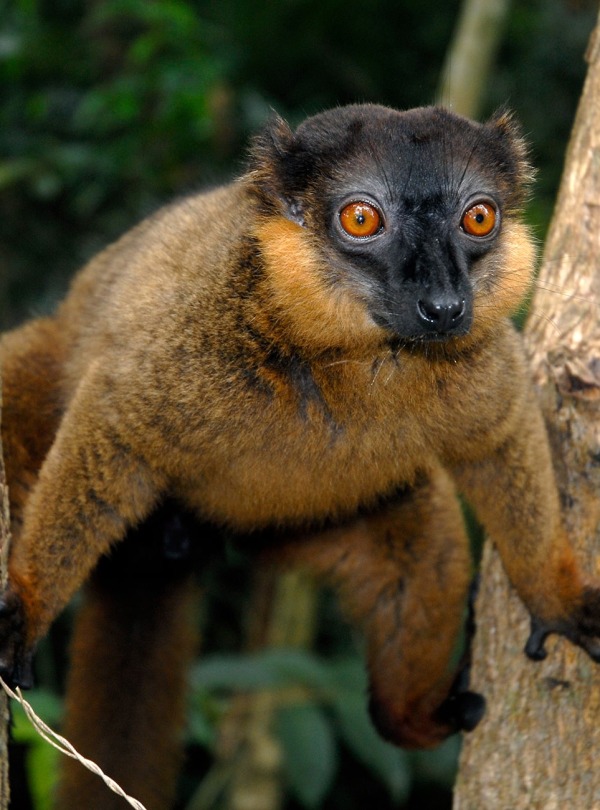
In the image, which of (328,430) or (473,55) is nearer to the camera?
(328,430)

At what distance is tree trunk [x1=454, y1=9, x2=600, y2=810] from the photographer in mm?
3135

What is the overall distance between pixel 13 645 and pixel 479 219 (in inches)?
72.1

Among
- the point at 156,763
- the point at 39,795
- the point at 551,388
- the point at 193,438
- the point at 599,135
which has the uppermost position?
the point at 599,135

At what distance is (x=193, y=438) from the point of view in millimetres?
3088

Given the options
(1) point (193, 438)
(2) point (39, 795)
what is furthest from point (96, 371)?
(2) point (39, 795)

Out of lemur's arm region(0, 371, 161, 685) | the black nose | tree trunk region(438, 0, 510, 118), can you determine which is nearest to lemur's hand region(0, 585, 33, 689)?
lemur's arm region(0, 371, 161, 685)

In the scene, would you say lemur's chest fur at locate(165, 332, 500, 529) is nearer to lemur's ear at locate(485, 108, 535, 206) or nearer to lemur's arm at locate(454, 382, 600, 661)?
lemur's arm at locate(454, 382, 600, 661)

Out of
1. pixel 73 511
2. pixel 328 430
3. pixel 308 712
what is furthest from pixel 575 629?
pixel 308 712

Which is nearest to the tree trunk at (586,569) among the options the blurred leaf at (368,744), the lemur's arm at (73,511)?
the blurred leaf at (368,744)

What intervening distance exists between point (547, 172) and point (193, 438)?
461 cm

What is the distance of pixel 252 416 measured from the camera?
3.13 m

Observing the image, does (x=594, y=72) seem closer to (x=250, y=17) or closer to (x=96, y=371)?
(x=96, y=371)

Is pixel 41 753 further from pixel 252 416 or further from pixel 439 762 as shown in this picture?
pixel 439 762

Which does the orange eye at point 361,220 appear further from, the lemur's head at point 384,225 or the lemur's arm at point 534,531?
Answer: the lemur's arm at point 534,531
